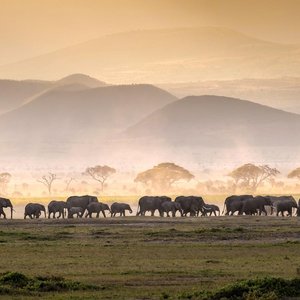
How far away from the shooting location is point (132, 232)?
57.7 meters

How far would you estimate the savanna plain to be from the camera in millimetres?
31328

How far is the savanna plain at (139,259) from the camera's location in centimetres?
3133

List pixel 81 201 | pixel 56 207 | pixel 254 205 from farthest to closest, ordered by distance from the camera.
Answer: pixel 81 201, pixel 56 207, pixel 254 205

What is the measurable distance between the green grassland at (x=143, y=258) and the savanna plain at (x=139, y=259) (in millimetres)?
26

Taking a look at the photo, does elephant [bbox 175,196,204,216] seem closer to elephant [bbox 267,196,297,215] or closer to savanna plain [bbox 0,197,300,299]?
elephant [bbox 267,196,297,215]

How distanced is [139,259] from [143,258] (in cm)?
52

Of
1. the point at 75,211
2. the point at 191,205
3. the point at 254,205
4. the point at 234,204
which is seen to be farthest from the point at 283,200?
the point at 75,211

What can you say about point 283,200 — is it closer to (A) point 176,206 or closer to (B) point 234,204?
(B) point 234,204

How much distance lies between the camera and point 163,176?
172375mm

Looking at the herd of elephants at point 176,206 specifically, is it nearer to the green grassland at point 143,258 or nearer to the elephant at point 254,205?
the elephant at point 254,205

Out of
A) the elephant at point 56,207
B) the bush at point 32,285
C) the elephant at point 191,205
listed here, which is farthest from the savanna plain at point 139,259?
the elephant at point 191,205

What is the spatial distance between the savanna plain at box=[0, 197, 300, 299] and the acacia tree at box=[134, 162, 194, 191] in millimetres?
106071

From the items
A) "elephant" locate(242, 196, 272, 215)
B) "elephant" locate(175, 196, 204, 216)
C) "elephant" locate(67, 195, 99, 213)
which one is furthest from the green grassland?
"elephant" locate(67, 195, 99, 213)

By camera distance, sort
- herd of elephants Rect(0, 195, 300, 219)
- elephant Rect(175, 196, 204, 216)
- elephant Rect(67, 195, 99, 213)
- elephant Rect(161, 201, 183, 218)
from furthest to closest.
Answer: elephant Rect(67, 195, 99, 213) < elephant Rect(175, 196, 204, 216) < elephant Rect(161, 201, 183, 218) < herd of elephants Rect(0, 195, 300, 219)
